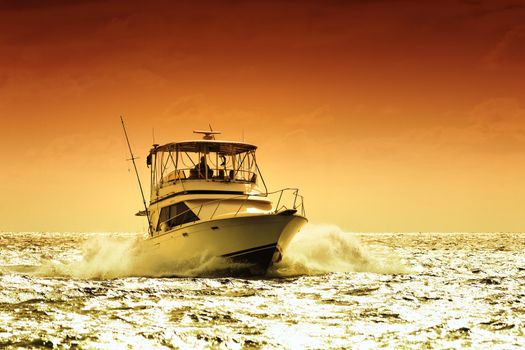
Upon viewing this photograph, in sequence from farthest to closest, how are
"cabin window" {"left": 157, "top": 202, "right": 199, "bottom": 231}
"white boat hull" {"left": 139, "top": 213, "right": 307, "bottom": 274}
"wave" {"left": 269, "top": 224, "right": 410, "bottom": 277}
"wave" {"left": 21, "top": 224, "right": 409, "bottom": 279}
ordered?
"wave" {"left": 269, "top": 224, "right": 410, "bottom": 277} → "cabin window" {"left": 157, "top": 202, "right": 199, "bottom": 231} → "wave" {"left": 21, "top": 224, "right": 409, "bottom": 279} → "white boat hull" {"left": 139, "top": 213, "right": 307, "bottom": 274}

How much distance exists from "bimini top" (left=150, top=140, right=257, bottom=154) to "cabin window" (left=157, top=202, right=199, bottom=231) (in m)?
2.49

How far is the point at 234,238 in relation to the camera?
20.3 meters

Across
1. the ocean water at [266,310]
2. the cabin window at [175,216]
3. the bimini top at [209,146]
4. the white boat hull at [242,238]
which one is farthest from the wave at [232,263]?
the bimini top at [209,146]

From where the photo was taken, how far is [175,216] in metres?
22.7

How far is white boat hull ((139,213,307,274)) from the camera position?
20141mm

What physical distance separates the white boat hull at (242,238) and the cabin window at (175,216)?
37.5 inches

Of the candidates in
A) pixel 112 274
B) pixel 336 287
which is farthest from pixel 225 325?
pixel 112 274

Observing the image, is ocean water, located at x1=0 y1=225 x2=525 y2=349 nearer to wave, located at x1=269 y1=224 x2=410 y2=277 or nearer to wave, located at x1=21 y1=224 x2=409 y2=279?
wave, located at x1=21 y1=224 x2=409 y2=279

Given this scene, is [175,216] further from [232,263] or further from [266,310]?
[266,310]

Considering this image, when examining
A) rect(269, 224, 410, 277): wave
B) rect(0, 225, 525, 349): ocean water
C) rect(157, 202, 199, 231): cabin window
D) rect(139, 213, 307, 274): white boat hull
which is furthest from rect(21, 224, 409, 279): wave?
rect(157, 202, 199, 231): cabin window

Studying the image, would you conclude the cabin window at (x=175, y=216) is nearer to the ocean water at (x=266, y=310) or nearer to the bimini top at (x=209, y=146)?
the ocean water at (x=266, y=310)

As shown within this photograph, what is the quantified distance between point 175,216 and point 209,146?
10.8ft

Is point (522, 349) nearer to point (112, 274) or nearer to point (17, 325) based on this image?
point (17, 325)

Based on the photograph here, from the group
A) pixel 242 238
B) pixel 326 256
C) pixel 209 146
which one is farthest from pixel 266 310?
pixel 326 256
